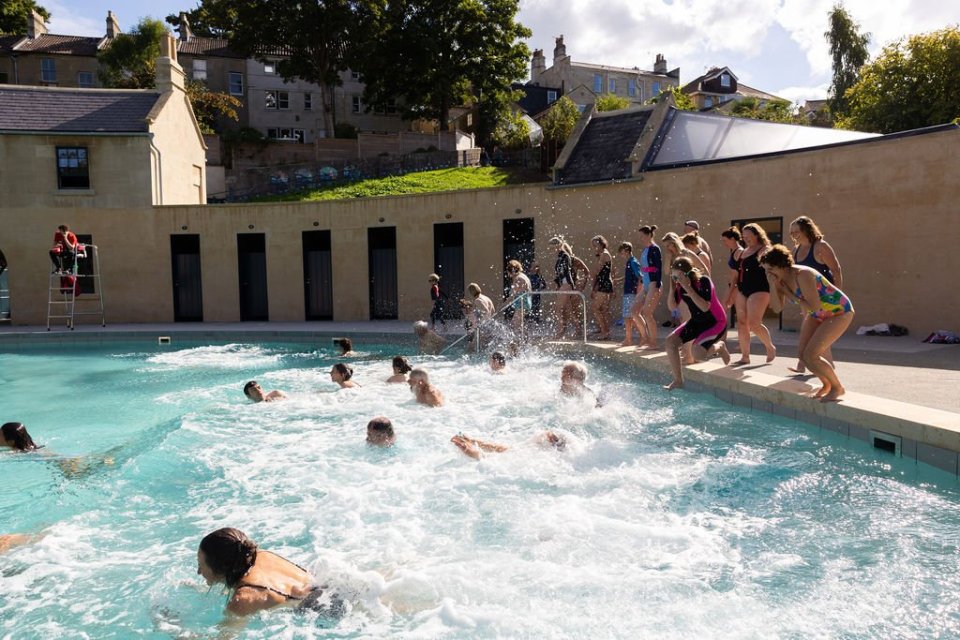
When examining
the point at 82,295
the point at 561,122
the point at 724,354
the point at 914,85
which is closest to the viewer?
the point at 724,354

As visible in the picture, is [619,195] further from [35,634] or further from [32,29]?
[32,29]

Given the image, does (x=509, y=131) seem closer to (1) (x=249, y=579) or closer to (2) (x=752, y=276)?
(2) (x=752, y=276)

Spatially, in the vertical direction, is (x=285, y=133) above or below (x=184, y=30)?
below

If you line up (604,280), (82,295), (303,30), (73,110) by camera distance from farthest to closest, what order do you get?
(303,30), (73,110), (82,295), (604,280)

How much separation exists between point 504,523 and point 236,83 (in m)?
44.9

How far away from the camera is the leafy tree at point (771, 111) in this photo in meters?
41.6

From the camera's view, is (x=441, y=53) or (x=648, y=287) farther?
(x=441, y=53)

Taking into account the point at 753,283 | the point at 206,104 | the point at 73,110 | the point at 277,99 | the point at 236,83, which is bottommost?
the point at 753,283

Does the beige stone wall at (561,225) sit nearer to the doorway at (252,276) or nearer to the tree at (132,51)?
the doorway at (252,276)

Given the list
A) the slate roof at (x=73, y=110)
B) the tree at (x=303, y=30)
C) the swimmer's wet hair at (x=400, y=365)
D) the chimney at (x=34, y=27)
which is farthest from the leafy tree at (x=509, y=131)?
the swimmer's wet hair at (x=400, y=365)

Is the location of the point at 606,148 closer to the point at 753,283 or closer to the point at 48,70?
the point at 753,283

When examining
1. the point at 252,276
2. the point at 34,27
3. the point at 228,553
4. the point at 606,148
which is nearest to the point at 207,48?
the point at 34,27

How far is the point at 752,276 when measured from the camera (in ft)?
25.2

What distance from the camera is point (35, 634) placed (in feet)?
11.9
